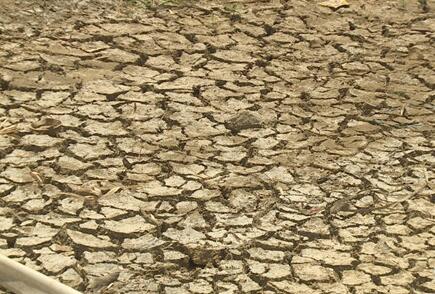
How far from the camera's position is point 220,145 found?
13.4 ft

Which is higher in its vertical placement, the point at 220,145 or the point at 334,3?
the point at 334,3

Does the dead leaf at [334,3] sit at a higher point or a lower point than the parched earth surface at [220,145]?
higher

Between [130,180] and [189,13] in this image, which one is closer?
[130,180]

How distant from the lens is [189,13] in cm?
506

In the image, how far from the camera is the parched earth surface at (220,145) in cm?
341

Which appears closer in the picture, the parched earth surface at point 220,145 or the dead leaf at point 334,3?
the parched earth surface at point 220,145

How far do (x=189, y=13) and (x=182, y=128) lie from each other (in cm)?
102

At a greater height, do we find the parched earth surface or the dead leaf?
the dead leaf

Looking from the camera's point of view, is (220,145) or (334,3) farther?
(334,3)

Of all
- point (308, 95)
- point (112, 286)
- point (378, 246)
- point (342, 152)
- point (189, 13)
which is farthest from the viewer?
point (189, 13)

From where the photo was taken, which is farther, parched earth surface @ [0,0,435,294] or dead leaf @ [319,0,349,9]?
dead leaf @ [319,0,349,9]

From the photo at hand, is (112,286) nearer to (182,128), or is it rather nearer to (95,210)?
(95,210)

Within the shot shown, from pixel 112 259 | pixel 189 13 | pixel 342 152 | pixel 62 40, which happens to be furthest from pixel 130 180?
pixel 189 13

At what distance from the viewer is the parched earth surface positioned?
3410 millimetres
